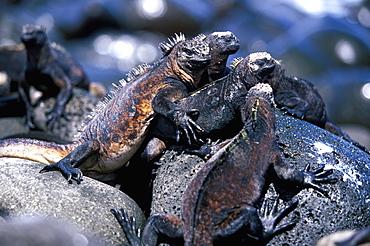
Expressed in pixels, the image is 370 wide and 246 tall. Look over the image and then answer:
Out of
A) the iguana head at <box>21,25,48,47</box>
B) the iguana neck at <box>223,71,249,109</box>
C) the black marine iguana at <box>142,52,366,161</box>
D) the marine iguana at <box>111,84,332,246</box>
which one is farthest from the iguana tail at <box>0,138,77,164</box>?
the iguana head at <box>21,25,48,47</box>

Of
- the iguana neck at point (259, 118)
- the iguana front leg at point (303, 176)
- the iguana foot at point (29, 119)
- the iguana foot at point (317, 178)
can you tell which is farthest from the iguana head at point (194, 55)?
the iguana foot at point (29, 119)

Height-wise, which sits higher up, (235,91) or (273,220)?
(235,91)

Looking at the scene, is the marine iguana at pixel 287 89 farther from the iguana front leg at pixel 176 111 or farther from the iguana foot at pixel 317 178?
the iguana foot at pixel 317 178

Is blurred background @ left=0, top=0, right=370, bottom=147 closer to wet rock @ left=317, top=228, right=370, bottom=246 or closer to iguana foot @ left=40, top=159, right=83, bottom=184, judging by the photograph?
iguana foot @ left=40, top=159, right=83, bottom=184

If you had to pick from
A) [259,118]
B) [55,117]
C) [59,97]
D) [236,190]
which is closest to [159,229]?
[236,190]

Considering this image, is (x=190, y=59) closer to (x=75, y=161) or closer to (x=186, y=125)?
(x=186, y=125)

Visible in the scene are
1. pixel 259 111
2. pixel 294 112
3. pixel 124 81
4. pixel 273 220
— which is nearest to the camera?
pixel 273 220

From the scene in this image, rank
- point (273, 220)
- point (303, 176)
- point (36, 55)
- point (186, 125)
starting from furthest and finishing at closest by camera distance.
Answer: point (36, 55), point (186, 125), point (303, 176), point (273, 220)
